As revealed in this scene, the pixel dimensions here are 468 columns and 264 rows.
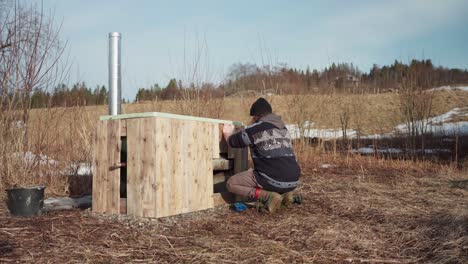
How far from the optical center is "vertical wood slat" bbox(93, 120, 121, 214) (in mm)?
4543

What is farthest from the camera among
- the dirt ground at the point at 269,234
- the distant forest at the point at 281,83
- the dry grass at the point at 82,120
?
the distant forest at the point at 281,83

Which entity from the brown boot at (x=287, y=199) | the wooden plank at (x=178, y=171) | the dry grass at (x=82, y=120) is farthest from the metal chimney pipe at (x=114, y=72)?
the brown boot at (x=287, y=199)

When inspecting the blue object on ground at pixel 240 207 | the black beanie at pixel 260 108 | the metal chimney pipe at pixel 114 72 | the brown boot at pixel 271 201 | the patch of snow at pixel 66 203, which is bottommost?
the patch of snow at pixel 66 203

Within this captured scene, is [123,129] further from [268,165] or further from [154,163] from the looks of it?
[268,165]

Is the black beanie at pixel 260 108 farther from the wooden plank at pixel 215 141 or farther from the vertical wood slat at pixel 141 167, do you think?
the vertical wood slat at pixel 141 167

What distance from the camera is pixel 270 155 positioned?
4.87 metres

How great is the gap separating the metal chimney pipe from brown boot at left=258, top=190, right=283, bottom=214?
2.10 meters

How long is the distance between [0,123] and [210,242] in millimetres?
3985

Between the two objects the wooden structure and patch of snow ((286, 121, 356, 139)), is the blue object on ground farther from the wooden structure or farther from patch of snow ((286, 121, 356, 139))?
patch of snow ((286, 121, 356, 139))

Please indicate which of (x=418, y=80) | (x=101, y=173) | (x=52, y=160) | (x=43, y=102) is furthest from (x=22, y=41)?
(x=418, y=80)

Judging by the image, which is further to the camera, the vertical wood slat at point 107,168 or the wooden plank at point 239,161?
the wooden plank at point 239,161

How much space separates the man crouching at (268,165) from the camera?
4867mm

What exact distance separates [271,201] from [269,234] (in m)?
0.96

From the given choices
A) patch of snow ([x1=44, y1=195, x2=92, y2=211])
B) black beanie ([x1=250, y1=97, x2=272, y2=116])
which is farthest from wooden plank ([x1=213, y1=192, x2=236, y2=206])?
patch of snow ([x1=44, y1=195, x2=92, y2=211])
